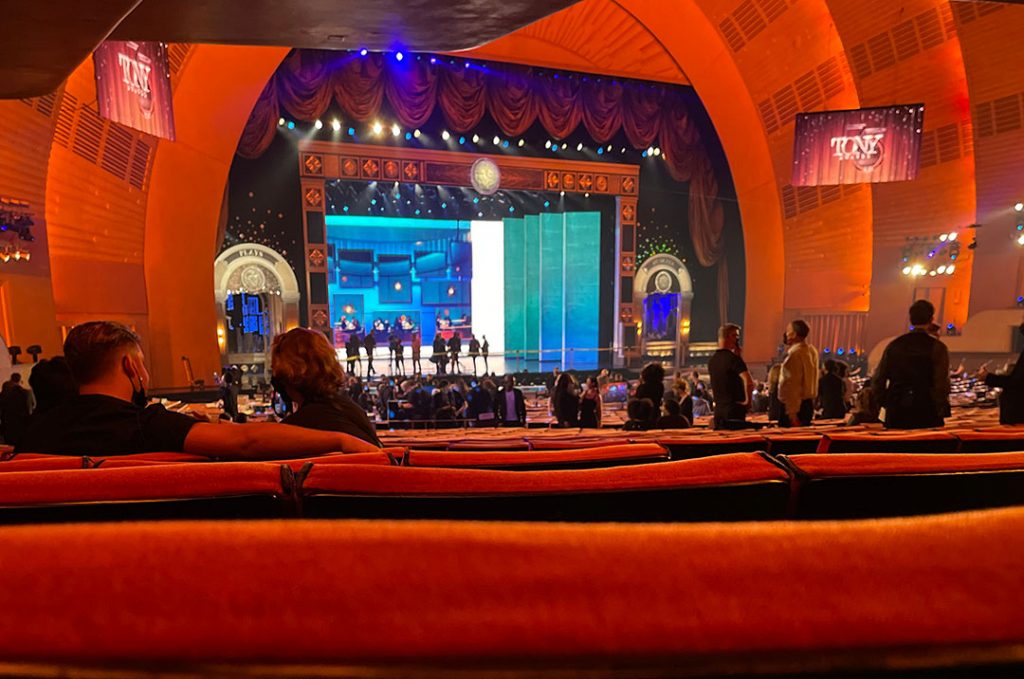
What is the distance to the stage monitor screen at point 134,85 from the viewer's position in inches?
211

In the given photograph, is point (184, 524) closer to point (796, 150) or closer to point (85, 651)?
point (85, 651)

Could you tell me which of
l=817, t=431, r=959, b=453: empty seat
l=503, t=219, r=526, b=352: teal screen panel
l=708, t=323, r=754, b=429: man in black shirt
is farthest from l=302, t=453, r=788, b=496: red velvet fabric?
l=503, t=219, r=526, b=352: teal screen panel

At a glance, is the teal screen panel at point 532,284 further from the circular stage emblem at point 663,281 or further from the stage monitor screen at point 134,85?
the stage monitor screen at point 134,85

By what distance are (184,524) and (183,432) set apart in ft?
3.36

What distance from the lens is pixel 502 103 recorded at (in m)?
11.9

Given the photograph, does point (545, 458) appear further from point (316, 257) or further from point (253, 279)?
point (316, 257)

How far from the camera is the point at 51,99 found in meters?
6.79

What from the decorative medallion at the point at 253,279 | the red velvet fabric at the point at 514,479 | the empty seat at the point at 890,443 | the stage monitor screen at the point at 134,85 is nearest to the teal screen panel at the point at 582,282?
the decorative medallion at the point at 253,279

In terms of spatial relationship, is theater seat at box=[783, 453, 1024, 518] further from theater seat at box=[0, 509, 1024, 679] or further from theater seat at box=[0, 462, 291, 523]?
theater seat at box=[0, 462, 291, 523]

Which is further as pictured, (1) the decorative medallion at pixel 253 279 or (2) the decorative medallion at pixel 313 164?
(2) the decorative medallion at pixel 313 164

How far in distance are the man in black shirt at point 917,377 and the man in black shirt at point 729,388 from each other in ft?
2.96

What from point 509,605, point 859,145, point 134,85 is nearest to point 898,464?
point 509,605

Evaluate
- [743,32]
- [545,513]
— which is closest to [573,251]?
[743,32]

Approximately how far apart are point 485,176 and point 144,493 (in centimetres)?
1252
